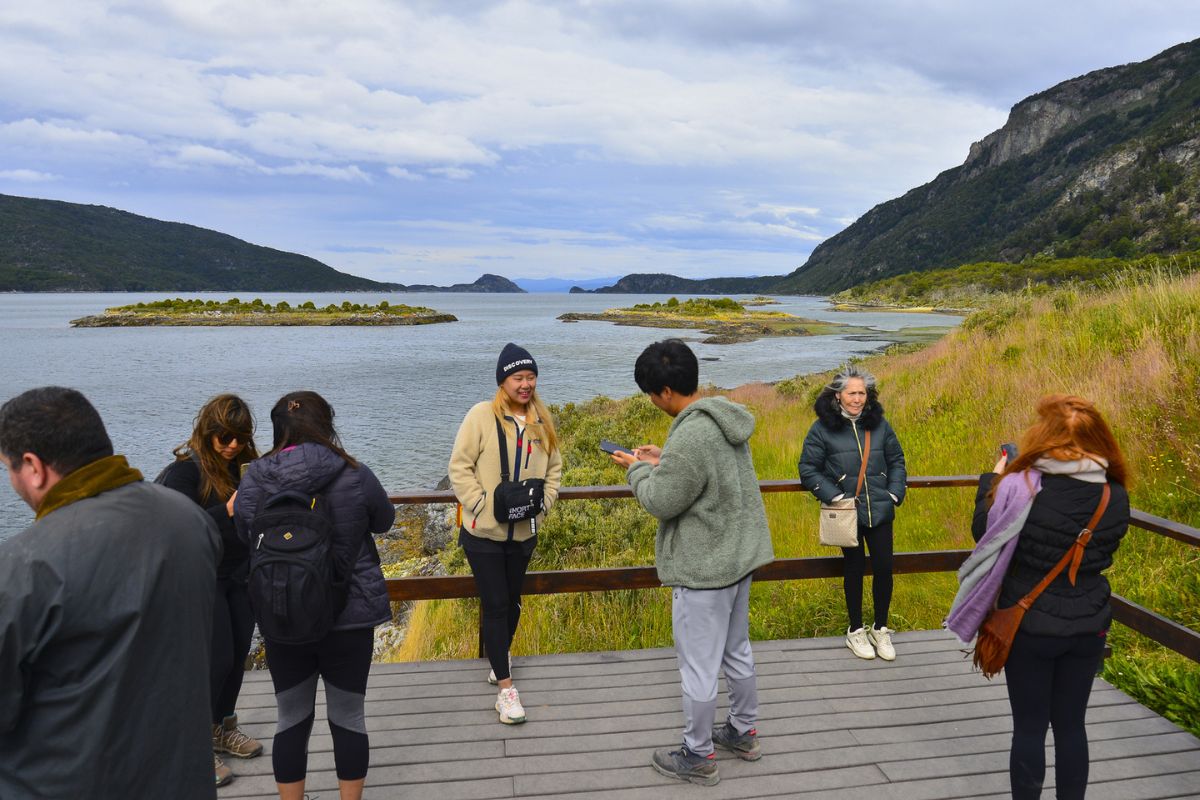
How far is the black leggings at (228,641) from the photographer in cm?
321

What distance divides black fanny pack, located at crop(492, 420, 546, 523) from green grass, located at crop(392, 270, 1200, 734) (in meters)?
2.01

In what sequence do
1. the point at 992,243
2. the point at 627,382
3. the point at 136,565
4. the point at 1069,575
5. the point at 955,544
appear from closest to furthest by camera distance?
the point at 136,565
the point at 1069,575
the point at 955,544
the point at 627,382
the point at 992,243

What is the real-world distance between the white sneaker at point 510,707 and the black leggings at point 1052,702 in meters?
2.35

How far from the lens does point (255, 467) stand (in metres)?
2.67

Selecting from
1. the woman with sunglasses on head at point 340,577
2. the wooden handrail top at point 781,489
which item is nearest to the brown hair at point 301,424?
the woman with sunglasses on head at point 340,577

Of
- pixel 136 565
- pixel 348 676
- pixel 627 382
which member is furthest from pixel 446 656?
pixel 627 382

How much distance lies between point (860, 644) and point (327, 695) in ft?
11.2

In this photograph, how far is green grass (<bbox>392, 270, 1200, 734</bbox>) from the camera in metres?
5.29

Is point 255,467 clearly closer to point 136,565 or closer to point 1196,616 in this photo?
point 136,565

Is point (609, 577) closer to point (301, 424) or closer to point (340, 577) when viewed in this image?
point (340, 577)

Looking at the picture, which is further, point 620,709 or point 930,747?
point 620,709

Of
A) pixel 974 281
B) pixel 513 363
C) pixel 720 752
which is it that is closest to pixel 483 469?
pixel 513 363

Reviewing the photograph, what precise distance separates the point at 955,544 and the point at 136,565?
6899 millimetres

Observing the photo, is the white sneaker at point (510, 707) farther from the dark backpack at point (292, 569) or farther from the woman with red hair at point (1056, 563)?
the woman with red hair at point (1056, 563)
